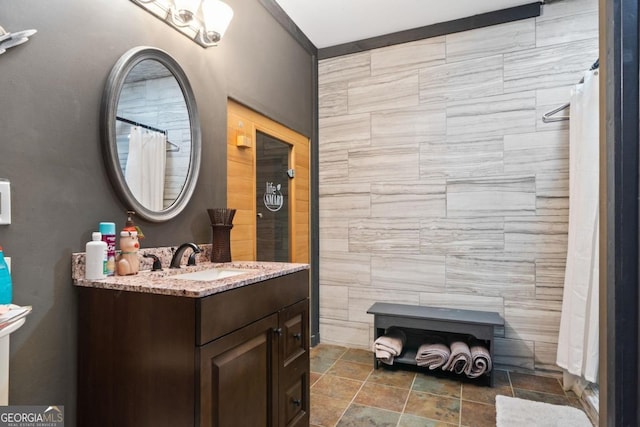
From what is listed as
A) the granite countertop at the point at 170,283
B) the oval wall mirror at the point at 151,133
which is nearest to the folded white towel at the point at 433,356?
the granite countertop at the point at 170,283

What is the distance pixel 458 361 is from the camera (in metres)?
2.45

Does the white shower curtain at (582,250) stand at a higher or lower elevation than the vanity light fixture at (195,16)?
lower

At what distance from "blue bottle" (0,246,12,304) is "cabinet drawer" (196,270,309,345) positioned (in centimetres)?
54

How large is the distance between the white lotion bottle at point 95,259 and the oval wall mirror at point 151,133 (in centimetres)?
24

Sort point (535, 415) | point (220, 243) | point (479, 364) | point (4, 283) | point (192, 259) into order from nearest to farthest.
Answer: point (4, 283) → point (192, 259) → point (220, 243) → point (535, 415) → point (479, 364)

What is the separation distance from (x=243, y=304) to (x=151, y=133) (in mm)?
915

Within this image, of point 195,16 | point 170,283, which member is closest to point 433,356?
point 170,283

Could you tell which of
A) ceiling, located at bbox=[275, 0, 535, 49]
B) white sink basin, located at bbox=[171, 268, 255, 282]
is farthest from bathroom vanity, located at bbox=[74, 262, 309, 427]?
ceiling, located at bbox=[275, 0, 535, 49]

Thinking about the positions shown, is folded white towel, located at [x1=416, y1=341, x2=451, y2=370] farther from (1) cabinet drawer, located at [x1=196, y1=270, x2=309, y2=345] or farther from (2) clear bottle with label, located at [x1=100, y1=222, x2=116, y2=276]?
(2) clear bottle with label, located at [x1=100, y1=222, x2=116, y2=276]

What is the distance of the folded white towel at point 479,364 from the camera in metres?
2.38

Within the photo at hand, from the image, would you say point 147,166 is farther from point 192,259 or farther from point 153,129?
point 192,259

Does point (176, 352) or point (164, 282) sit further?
point (164, 282)

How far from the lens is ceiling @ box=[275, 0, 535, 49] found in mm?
2645

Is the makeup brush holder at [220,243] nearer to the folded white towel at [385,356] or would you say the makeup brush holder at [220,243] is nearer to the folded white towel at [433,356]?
the folded white towel at [385,356]
